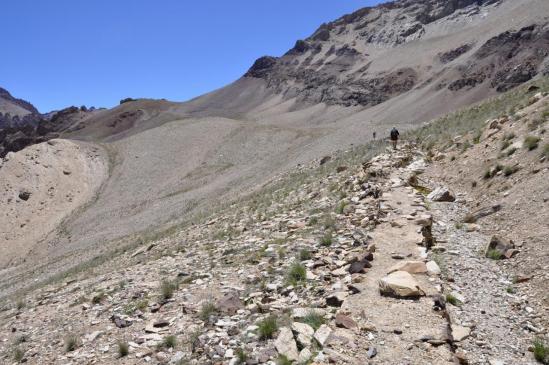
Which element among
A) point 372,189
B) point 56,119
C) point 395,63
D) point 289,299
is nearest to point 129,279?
point 289,299

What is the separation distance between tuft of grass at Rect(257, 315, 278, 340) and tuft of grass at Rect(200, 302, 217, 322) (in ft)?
4.48

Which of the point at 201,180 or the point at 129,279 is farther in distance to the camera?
the point at 201,180

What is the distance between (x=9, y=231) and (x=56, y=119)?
112080mm

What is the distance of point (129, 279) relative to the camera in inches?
508

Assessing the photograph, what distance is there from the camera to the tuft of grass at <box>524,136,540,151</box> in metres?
13.1

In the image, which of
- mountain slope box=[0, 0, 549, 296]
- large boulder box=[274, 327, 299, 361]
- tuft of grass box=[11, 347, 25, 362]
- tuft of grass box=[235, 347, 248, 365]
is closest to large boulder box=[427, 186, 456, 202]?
large boulder box=[274, 327, 299, 361]

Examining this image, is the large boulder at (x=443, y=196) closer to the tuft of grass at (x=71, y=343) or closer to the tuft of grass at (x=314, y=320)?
the tuft of grass at (x=314, y=320)

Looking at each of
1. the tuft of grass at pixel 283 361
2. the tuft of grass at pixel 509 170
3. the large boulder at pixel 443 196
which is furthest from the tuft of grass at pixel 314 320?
the tuft of grass at pixel 509 170

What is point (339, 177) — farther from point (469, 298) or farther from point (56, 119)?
point (56, 119)

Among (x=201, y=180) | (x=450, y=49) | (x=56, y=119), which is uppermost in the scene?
(x=56, y=119)

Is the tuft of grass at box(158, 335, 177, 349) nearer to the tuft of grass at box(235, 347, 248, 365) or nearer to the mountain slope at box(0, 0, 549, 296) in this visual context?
the tuft of grass at box(235, 347, 248, 365)

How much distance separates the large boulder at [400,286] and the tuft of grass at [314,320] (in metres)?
1.31

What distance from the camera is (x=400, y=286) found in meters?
7.80

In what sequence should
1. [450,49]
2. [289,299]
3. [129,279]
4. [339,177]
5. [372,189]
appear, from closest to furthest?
[289,299], [129,279], [372,189], [339,177], [450,49]
